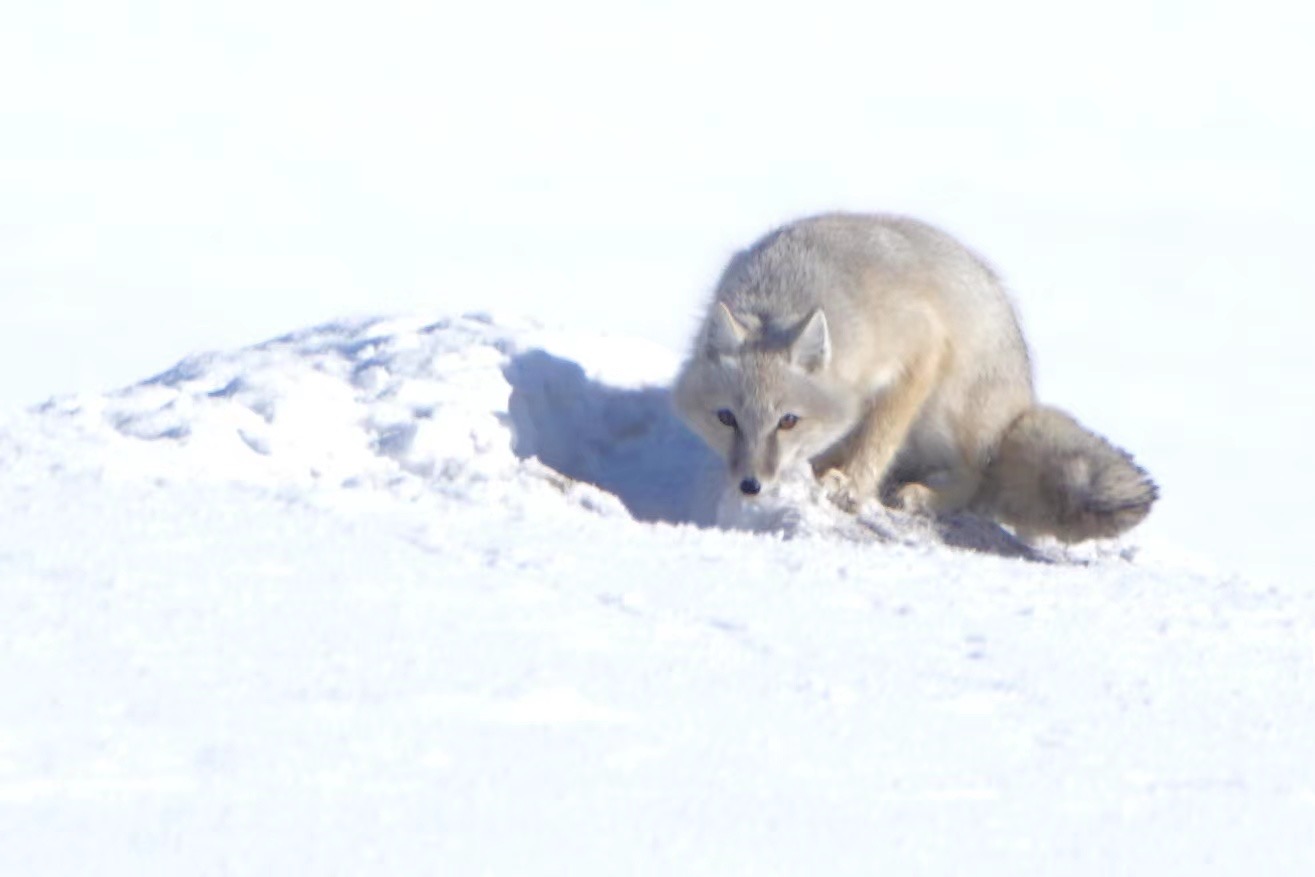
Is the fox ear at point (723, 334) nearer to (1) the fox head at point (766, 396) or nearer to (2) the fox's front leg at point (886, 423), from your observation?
(1) the fox head at point (766, 396)

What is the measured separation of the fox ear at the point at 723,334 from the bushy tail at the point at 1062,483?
146 cm

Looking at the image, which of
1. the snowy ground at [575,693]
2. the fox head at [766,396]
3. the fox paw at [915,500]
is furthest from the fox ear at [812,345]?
the snowy ground at [575,693]

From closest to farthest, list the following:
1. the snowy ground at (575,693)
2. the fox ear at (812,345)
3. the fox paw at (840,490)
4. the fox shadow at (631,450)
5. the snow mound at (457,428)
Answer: the snowy ground at (575,693), the snow mound at (457,428), the fox ear at (812,345), the fox paw at (840,490), the fox shadow at (631,450)

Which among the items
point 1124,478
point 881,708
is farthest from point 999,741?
point 1124,478

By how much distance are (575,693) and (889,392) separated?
517 cm

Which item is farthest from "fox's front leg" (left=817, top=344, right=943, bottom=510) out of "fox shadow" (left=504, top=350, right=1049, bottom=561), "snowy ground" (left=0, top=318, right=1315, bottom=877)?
"snowy ground" (left=0, top=318, right=1315, bottom=877)

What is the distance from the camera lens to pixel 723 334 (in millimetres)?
9414

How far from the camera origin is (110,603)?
5.24 metres

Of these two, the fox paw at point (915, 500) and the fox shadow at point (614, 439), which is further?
the fox paw at point (915, 500)

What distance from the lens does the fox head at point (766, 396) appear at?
928 centimetres

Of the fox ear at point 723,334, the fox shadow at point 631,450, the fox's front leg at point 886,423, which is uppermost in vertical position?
the fox ear at point 723,334

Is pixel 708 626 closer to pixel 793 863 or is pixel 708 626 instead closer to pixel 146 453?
pixel 793 863

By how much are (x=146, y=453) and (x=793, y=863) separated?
15.1 feet

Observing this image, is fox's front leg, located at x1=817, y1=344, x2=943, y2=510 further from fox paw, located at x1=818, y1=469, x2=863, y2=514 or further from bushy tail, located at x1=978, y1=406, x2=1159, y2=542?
bushy tail, located at x1=978, y1=406, x2=1159, y2=542
